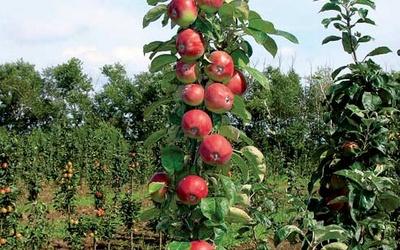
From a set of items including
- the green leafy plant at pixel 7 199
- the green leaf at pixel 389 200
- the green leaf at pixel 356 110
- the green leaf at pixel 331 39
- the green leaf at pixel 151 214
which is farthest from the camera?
the green leafy plant at pixel 7 199

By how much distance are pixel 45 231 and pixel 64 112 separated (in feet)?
123

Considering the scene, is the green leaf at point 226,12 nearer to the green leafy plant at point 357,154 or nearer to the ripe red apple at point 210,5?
the ripe red apple at point 210,5

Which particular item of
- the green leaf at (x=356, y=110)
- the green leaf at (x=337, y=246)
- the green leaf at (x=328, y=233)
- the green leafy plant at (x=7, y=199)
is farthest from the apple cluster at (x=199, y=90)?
the green leafy plant at (x=7, y=199)

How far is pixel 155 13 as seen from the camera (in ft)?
7.05

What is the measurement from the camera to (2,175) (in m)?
7.09

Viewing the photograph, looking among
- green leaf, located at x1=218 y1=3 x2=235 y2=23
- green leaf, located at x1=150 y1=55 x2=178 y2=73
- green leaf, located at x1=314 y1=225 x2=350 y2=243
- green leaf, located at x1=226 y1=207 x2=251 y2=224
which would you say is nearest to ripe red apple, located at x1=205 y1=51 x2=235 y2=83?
green leaf, located at x1=218 y1=3 x2=235 y2=23

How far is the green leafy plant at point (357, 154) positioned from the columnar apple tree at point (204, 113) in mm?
658

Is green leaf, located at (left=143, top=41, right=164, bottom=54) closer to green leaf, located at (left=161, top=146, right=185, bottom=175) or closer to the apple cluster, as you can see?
the apple cluster

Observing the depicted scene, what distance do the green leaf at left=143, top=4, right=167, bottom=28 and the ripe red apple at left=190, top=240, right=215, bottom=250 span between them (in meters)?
0.83

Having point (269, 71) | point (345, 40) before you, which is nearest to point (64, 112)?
point (269, 71)

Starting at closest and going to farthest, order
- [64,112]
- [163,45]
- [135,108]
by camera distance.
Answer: [163,45]
[135,108]
[64,112]

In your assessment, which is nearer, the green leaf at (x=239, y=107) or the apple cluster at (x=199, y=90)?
the apple cluster at (x=199, y=90)

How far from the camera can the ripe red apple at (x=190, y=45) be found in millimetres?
1914

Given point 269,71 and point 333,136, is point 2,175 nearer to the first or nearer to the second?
point 333,136
